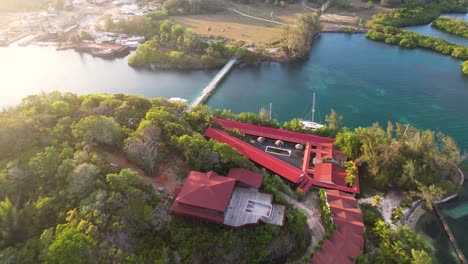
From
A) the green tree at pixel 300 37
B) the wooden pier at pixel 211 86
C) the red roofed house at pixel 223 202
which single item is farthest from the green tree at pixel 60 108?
the green tree at pixel 300 37

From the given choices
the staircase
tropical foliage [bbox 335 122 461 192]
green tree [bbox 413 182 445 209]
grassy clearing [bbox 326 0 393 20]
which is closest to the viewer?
green tree [bbox 413 182 445 209]

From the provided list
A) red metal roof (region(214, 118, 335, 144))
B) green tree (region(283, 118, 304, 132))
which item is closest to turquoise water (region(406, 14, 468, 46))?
green tree (region(283, 118, 304, 132))

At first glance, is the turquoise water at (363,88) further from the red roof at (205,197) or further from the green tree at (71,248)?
the green tree at (71,248)

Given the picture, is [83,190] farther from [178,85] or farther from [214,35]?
[214,35]

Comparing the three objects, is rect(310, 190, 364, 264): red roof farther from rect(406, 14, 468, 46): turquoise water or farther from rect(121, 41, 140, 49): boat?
rect(406, 14, 468, 46): turquoise water

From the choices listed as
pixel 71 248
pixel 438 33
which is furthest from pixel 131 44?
pixel 438 33

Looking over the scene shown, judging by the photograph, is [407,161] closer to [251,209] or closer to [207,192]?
[251,209]
